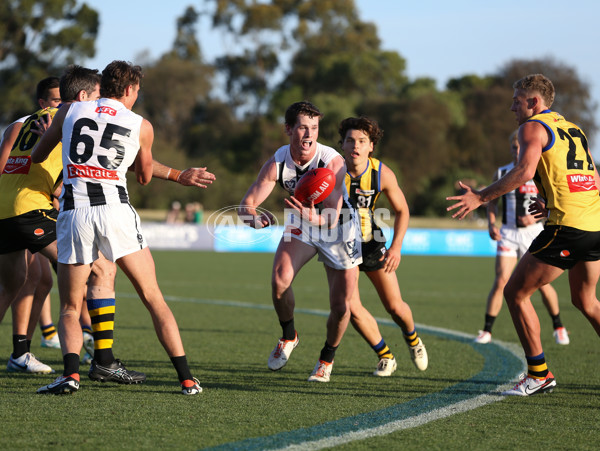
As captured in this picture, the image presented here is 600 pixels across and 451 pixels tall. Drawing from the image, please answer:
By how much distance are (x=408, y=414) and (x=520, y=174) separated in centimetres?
173

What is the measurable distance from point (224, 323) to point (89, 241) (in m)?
5.31

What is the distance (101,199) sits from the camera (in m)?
5.12

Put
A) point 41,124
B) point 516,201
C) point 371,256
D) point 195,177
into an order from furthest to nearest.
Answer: point 516,201, point 371,256, point 41,124, point 195,177

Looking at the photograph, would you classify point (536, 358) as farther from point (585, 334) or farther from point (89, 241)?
point (585, 334)

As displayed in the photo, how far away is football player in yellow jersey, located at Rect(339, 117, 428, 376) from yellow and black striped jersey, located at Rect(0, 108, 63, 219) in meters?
2.31

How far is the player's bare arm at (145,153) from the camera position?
524 centimetres

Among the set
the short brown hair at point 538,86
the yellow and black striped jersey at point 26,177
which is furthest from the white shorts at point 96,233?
the short brown hair at point 538,86

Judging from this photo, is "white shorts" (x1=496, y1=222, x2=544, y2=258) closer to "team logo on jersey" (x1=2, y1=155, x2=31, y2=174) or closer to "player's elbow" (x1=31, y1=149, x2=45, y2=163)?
"team logo on jersey" (x1=2, y1=155, x2=31, y2=174)

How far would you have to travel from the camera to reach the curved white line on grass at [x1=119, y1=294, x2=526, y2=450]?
415 centimetres

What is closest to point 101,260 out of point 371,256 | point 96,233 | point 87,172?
point 96,233

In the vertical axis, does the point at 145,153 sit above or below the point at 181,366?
above

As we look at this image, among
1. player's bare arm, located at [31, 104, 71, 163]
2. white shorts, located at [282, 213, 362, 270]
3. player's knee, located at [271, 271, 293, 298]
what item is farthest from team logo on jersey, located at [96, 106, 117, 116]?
player's knee, located at [271, 271, 293, 298]

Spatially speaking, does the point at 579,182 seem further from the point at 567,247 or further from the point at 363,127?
the point at 363,127

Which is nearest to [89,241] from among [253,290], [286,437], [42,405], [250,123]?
[42,405]
